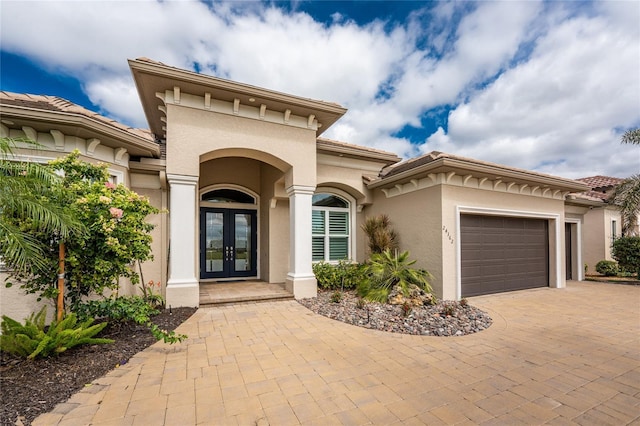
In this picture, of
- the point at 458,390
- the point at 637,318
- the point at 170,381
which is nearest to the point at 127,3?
the point at 170,381

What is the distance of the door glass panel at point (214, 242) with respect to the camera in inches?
365

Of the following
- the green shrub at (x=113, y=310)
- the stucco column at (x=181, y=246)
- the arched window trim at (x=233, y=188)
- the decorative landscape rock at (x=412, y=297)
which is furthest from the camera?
the arched window trim at (x=233, y=188)

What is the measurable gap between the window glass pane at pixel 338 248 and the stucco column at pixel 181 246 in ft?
15.7

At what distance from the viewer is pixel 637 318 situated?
6.10 m

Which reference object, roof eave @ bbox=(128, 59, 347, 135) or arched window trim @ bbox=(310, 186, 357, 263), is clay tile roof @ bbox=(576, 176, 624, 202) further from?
roof eave @ bbox=(128, 59, 347, 135)

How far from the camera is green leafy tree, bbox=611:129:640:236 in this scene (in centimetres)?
1101

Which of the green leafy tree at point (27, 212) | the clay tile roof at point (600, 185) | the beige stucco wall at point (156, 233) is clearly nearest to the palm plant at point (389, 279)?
the beige stucco wall at point (156, 233)

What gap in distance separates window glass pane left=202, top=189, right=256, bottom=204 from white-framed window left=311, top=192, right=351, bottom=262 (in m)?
2.41

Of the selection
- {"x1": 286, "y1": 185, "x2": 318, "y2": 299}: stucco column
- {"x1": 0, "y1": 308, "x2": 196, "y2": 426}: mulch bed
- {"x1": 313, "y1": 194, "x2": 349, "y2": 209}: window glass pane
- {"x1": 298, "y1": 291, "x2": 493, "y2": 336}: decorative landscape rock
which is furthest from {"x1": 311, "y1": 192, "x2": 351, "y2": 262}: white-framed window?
{"x1": 0, "y1": 308, "x2": 196, "y2": 426}: mulch bed

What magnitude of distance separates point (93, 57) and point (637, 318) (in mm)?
14841

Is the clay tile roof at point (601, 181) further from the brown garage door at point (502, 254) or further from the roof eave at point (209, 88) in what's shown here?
the roof eave at point (209, 88)

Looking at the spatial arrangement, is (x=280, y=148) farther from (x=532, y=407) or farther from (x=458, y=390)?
(x=532, y=407)

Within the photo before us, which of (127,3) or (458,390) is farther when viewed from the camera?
(127,3)

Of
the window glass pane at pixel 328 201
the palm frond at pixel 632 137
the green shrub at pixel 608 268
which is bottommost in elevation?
the green shrub at pixel 608 268
